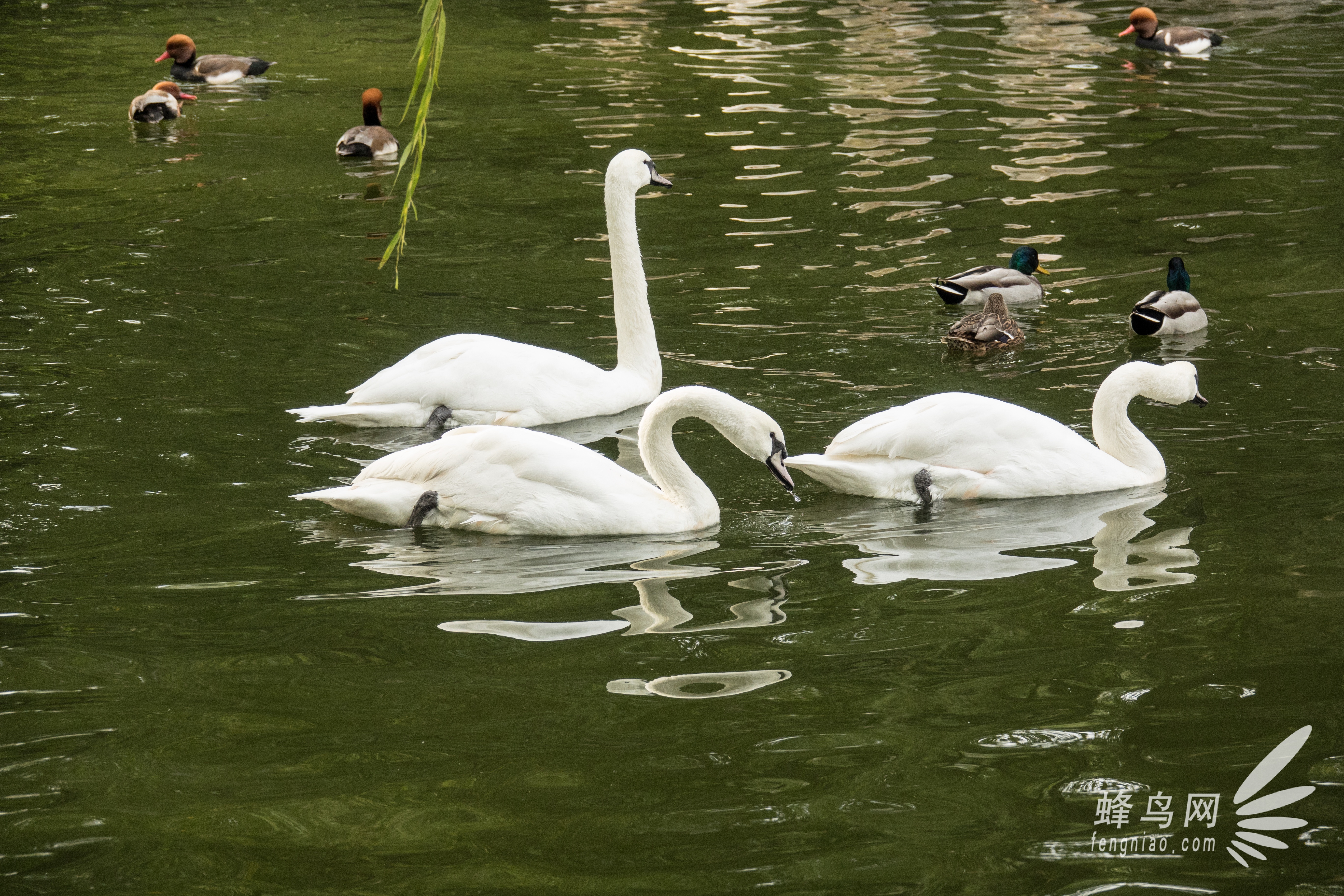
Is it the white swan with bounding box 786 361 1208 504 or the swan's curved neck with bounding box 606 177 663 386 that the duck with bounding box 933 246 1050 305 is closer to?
the swan's curved neck with bounding box 606 177 663 386

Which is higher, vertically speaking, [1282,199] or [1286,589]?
[1282,199]

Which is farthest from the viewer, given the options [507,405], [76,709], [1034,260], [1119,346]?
[1034,260]

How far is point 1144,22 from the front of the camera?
78.0 ft

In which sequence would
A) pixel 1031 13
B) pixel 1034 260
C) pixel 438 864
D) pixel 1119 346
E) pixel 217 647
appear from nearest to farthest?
pixel 438 864, pixel 217 647, pixel 1119 346, pixel 1034 260, pixel 1031 13

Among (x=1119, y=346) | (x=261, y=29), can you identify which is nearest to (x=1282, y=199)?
(x=1119, y=346)

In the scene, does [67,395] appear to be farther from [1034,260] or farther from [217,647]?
[1034,260]

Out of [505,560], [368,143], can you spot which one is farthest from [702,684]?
[368,143]

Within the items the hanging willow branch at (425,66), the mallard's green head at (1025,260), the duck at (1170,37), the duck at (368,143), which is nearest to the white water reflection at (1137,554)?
the hanging willow branch at (425,66)

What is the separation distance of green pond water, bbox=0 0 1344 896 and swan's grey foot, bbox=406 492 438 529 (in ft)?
0.24

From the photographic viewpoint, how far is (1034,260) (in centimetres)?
1253

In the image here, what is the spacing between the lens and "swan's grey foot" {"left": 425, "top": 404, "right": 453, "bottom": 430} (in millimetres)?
9367

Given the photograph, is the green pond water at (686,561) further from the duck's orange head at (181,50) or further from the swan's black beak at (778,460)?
the duck's orange head at (181,50)

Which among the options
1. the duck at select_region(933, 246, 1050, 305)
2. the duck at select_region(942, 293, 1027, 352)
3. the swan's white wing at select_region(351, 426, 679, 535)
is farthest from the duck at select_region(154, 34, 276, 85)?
the swan's white wing at select_region(351, 426, 679, 535)

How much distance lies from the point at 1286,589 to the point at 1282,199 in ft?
31.1
